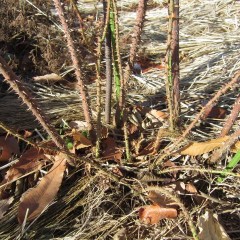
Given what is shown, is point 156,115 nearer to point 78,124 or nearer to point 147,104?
point 147,104

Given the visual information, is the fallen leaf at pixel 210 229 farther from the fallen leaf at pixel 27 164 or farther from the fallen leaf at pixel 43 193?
the fallen leaf at pixel 27 164

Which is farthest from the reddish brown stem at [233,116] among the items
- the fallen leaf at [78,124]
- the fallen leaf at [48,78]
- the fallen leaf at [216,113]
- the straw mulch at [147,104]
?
the fallen leaf at [48,78]

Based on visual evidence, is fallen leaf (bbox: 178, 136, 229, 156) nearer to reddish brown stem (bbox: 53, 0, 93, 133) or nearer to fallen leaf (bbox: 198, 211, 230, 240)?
fallen leaf (bbox: 198, 211, 230, 240)

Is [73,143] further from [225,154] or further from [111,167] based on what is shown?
[225,154]

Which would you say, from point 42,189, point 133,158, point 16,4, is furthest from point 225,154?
point 16,4

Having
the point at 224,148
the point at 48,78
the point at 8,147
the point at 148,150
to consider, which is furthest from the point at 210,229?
the point at 48,78

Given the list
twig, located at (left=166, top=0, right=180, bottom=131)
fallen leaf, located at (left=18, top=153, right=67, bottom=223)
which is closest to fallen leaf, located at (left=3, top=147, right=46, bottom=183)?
fallen leaf, located at (left=18, top=153, right=67, bottom=223)
